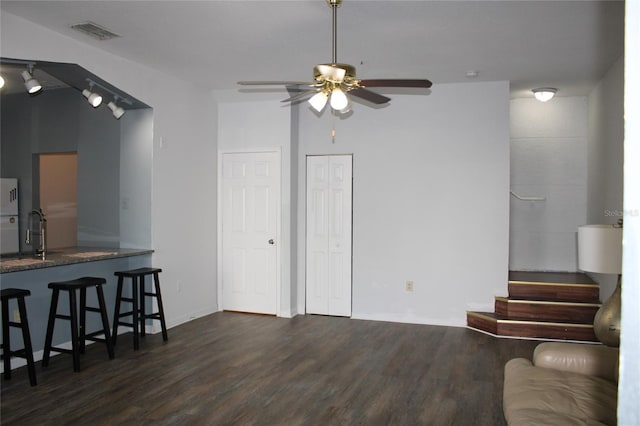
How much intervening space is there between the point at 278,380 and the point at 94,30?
334cm

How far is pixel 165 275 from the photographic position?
5660 mm

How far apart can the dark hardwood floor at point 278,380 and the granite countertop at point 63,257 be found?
3.04 feet

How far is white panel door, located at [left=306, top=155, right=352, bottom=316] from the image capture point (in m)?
6.36

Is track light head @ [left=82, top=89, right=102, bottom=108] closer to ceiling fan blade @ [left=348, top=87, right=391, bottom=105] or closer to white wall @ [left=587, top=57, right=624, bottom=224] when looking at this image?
ceiling fan blade @ [left=348, top=87, right=391, bottom=105]

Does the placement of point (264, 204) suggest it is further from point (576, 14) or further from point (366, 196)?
point (576, 14)

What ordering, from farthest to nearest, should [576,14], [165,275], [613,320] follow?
1. [165,275]
2. [576,14]
3. [613,320]

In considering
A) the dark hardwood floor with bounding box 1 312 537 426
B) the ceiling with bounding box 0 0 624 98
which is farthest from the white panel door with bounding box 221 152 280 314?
the ceiling with bounding box 0 0 624 98

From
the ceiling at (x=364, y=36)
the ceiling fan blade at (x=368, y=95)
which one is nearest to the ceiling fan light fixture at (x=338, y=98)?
the ceiling fan blade at (x=368, y=95)

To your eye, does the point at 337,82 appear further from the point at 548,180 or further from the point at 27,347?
the point at 548,180

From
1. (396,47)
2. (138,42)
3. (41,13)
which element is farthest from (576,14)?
(41,13)

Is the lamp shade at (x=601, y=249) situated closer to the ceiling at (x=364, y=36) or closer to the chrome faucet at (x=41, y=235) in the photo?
the ceiling at (x=364, y=36)

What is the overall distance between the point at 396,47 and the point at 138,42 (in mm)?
2370

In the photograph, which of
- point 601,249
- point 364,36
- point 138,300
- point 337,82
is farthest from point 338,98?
point 138,300

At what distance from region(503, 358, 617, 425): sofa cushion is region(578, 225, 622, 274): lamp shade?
29.0 inches
